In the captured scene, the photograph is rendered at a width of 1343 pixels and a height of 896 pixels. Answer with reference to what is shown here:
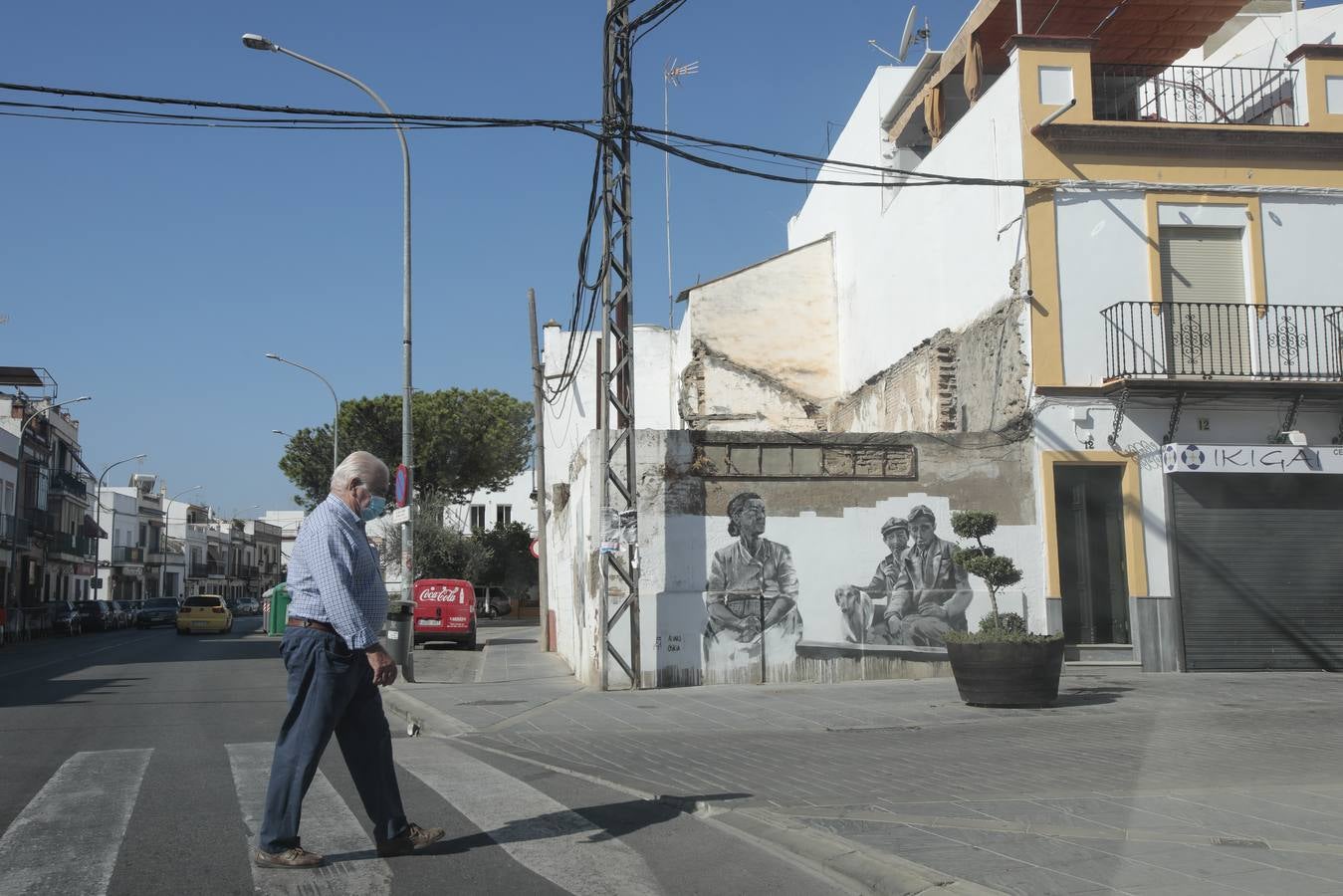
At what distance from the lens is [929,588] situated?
1512cm

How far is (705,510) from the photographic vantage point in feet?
48.1

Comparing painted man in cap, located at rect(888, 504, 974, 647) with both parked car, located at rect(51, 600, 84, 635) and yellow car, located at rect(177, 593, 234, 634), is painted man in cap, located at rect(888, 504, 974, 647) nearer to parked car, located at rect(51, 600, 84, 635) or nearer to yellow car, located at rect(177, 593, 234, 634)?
yellow car, located at rect(177, 593, 234, 634)

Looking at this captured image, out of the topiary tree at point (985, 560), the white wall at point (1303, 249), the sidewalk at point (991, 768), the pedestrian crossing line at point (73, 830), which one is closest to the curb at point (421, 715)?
the sidewalk at point (991, 768)

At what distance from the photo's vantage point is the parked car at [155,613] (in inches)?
2056

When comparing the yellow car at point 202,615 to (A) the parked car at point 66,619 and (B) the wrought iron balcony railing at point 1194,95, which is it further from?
(B) the wrought iron balcony railing at point 1194,95

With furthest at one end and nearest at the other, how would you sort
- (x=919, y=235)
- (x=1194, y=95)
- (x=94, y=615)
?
(x=94, y=615), (x=919, y=235), (x=1194, y=95)

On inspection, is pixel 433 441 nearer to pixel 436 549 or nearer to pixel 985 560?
pixel 436 549

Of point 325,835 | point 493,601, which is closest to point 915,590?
point 325,835

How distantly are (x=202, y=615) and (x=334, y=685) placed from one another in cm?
3863

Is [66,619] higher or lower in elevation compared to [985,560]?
lower

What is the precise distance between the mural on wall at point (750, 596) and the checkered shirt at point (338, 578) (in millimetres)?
9471

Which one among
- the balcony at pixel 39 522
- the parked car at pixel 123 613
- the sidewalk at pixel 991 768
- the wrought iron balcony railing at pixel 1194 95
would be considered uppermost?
the wrought iron balcony railing at pixel 1194 95

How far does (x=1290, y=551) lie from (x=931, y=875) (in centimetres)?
1318

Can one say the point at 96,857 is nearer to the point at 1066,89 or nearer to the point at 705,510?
the point at 705,510
